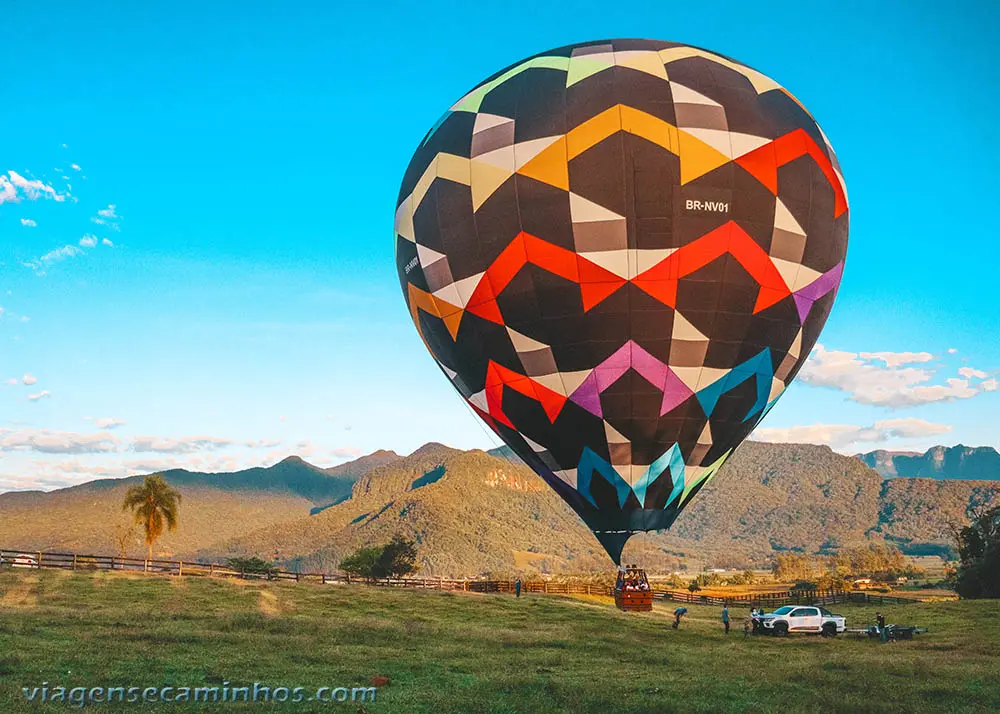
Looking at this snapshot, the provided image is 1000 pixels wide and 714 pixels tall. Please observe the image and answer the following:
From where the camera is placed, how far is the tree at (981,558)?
5166 centimetres

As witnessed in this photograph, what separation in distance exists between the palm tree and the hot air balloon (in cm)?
4516

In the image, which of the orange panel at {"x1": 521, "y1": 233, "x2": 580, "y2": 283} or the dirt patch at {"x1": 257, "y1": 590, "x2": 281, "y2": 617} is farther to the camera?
the dirt patch at {"x1": 257, "y1": 590, "x2": 281, "y2": 617}

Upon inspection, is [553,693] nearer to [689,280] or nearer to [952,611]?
[689,280]

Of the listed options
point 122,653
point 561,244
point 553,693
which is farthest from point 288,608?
point 561,244

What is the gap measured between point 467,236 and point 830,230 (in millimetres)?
11810

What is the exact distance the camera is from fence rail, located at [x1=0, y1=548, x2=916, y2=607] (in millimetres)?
46625

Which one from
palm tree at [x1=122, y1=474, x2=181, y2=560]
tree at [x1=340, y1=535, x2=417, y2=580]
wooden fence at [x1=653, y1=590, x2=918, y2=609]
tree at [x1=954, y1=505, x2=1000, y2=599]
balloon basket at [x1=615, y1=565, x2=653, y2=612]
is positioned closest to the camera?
balloon basket at [x1=615, y1=565, x2=653, y2=612]

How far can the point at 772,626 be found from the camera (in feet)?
108

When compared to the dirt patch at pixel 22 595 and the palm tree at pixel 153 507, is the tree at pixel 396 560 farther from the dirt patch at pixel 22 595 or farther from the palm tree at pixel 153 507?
the dirt patch at pixel 22 595

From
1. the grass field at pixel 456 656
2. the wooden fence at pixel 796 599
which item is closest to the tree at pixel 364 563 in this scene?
the wooden fence at pixel 796 599

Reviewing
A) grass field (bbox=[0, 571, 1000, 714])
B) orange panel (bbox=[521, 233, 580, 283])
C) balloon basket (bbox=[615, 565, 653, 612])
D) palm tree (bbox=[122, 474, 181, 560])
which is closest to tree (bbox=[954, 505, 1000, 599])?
grass field (bbox=[0, 571, 1000, 714])

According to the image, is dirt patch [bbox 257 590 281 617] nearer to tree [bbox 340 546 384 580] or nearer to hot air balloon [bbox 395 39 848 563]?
hot air balloon [bbox 395 39 848 563]

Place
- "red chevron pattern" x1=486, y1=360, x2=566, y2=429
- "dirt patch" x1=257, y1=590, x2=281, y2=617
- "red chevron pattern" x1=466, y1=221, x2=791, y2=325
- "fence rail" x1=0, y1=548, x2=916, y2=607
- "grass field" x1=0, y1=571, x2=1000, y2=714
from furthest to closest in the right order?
"fence rail" x1=0, y1=548, x2=916, y2=607, "dirt patch" x1=257, y1=590, x2=281, y2=617, "red chevron pattern" x1=486, y1=360, x2=566, y2=429, "red chevron pattern" x1=466, y1=221, x2=791, y2=325, "grass field" x1=0, y1=571, x2=1000, y2=714

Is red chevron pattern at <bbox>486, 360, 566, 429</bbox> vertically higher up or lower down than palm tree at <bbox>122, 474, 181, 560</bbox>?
higher up
